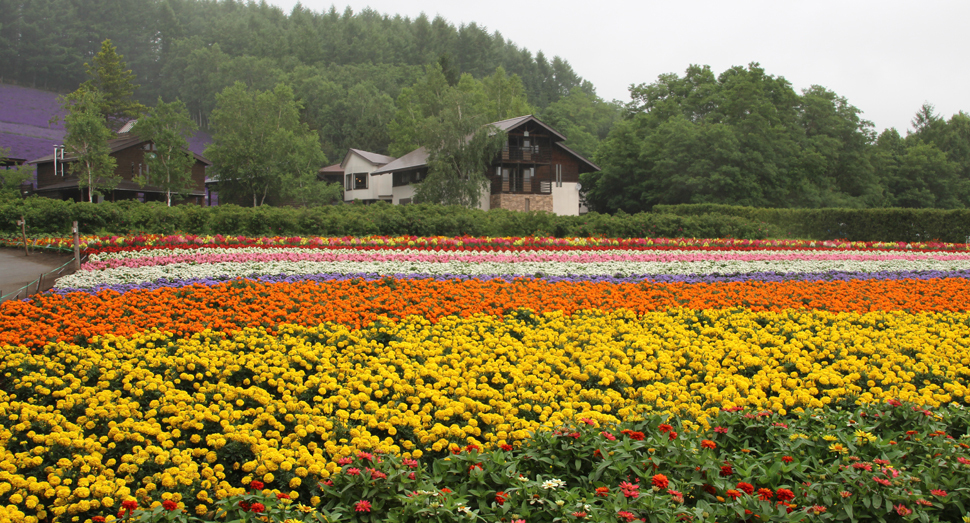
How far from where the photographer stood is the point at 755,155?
3841cm

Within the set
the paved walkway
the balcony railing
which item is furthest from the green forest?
the paved walkway

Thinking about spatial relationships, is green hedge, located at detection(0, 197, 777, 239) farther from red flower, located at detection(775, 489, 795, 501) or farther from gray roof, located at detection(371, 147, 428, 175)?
gray roof, located at detection(371, 147, 428, 175)

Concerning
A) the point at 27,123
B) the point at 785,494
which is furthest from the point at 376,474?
the point at 27,123

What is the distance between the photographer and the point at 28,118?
69062 mm

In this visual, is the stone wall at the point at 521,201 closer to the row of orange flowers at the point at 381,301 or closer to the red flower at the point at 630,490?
the row of orange flowers at the point at 381,301

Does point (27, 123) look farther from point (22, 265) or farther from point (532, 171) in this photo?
point (22, 265)

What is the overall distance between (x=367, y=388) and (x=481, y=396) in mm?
812

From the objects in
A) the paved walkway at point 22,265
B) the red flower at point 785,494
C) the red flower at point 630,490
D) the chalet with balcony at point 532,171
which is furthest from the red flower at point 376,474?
the chalet with balcony at point 532,171

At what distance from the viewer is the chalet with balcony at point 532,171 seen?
4002 cm

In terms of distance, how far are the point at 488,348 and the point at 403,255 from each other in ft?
26.5

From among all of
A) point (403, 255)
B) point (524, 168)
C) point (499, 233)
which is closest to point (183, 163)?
point (524, 168)

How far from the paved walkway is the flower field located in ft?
13.7

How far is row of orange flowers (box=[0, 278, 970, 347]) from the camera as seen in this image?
6.20 metres

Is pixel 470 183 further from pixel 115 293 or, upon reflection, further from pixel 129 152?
pixel 115 293
